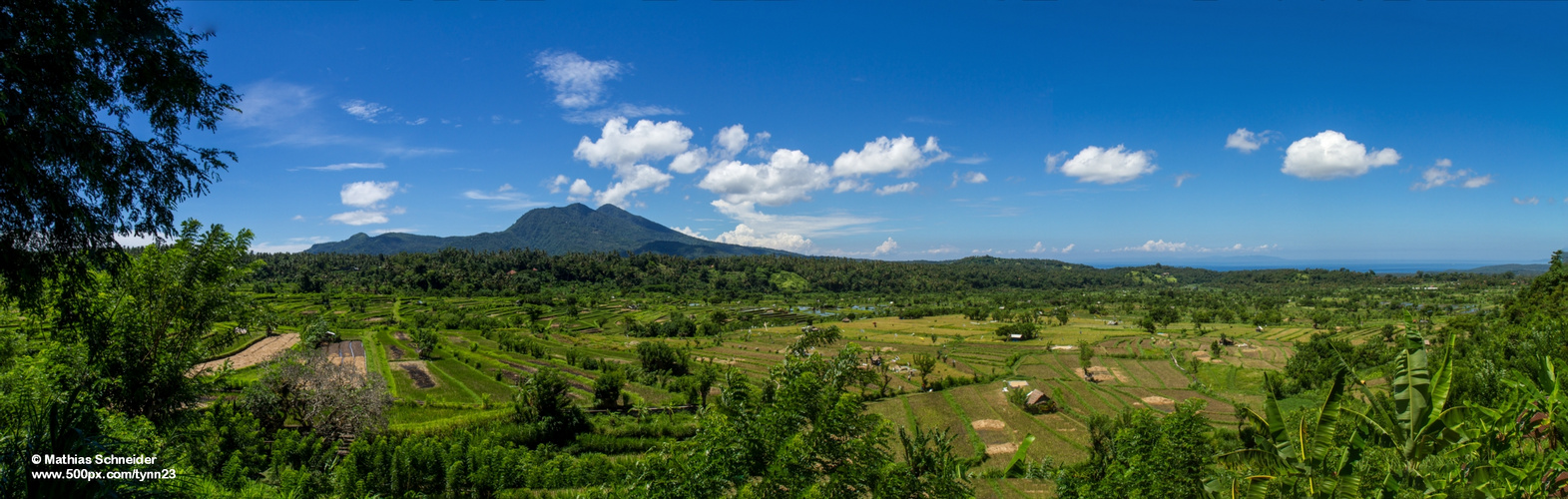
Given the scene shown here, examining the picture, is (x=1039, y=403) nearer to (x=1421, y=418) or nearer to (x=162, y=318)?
(x=1421, y=418)

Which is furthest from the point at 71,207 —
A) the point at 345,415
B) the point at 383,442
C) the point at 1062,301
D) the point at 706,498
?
the point at 1062,301

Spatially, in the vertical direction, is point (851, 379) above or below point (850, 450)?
above

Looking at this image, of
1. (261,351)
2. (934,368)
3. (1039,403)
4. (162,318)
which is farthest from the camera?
(934,368)

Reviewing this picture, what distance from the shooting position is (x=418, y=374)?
42.0m

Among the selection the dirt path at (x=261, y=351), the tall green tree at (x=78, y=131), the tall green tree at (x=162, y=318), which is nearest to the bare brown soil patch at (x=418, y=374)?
the dirt path at (x=261, y=351)

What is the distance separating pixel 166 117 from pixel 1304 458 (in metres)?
14.8

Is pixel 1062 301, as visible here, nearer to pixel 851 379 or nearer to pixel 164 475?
pixel 851 379

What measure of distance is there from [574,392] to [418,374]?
13.4 metres

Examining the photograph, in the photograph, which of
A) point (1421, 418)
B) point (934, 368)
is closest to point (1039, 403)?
point (934, 368)

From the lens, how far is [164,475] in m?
5.11

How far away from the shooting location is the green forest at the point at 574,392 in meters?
5.29

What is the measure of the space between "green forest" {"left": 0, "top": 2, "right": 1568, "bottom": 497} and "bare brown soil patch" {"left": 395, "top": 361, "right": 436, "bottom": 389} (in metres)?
0.41

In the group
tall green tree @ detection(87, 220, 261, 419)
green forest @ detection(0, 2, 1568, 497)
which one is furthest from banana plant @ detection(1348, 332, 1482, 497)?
tall green tree @ detection(87, 220, 261, 419)

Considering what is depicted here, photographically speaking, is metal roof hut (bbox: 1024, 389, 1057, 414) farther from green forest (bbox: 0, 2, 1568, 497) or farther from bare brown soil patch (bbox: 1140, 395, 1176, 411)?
bare brown soil patch (bbox: 1140, 395, 1176, 411)
